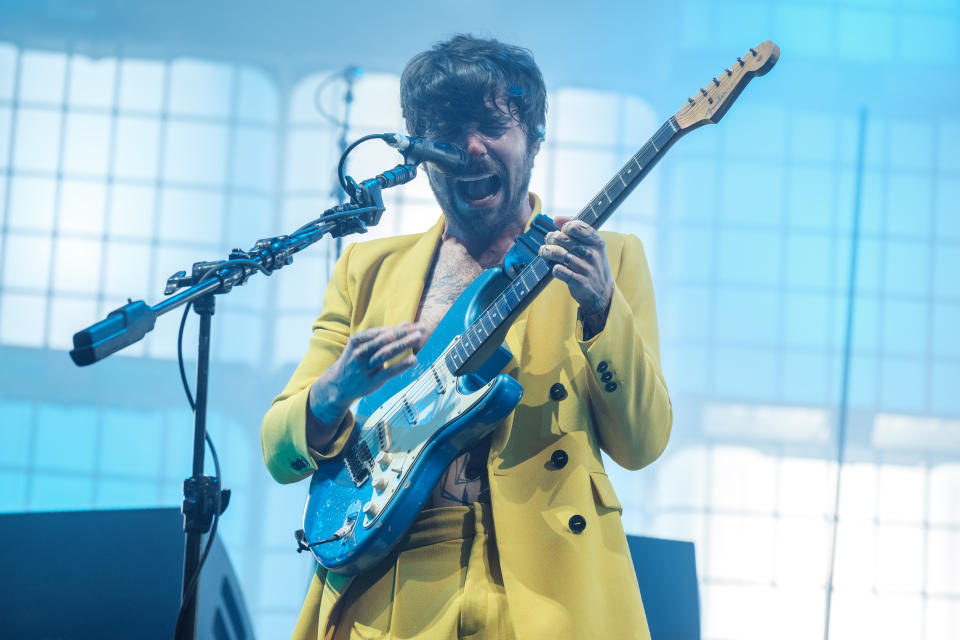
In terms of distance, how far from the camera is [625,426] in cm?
169

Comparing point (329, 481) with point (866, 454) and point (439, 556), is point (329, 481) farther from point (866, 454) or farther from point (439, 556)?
point (866, 454)

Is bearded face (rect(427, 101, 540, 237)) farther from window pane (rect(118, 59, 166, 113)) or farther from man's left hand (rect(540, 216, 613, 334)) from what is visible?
window pane (rect(118, 59, 166, 113))

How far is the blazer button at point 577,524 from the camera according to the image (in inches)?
65.9

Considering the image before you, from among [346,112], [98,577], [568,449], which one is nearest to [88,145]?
[346,112]

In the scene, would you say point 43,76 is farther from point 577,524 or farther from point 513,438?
point 577,524

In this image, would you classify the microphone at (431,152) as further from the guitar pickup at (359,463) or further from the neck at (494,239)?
the guitar pickup at (359,463)

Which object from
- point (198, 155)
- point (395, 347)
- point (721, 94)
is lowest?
point (395, 347)

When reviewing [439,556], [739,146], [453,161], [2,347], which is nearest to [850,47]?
[739,146]

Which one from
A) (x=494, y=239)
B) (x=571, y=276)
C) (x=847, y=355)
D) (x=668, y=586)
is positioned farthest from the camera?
(x=847, y=355)

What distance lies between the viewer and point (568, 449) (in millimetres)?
1735

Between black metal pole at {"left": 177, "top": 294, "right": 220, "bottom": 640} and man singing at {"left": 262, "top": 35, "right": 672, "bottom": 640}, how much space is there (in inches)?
10.5

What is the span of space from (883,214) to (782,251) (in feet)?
1.60

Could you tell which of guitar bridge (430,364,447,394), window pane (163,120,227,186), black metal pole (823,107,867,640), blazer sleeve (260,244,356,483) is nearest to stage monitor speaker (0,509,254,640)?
blazer sleeve (260,244,356,483)

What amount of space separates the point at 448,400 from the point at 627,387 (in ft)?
1.15
